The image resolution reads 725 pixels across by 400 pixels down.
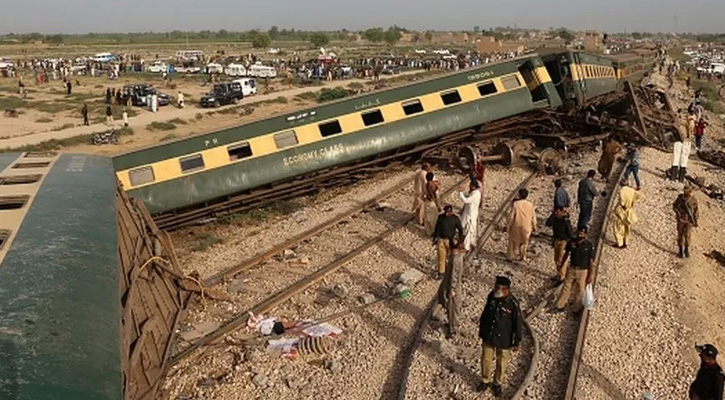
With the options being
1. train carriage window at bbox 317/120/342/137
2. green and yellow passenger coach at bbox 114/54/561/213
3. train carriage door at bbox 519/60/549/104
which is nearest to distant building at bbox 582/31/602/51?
train carriage door at bbox 519/60/549/104

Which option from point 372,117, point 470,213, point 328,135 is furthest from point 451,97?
point 470,213

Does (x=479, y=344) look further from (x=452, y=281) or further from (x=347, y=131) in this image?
(x=347, y=131)

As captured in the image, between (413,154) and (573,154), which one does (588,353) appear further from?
(573,154)

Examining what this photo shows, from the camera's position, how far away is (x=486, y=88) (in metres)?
19.1

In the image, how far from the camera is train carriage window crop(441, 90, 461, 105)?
18.4 metres

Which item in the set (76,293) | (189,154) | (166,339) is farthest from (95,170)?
(76,293)

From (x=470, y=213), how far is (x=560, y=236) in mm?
1778

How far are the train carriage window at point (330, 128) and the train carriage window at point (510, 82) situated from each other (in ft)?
19.7

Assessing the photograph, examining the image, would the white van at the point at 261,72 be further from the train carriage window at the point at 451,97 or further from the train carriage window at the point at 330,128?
the train carriage window at the point at 330,128

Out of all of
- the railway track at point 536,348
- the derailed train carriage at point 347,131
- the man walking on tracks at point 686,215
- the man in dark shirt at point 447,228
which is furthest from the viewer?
the derailed train carriage at point 347,131

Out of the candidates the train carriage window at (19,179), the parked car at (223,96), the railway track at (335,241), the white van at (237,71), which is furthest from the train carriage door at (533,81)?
the white van at (237,71)

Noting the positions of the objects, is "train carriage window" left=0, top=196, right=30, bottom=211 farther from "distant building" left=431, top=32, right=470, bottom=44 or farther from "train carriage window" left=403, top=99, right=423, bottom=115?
"distant building" left=431, top=32, right=470, bottom=44

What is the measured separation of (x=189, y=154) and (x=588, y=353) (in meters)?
10.2

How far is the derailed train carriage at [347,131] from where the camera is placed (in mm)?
14523
